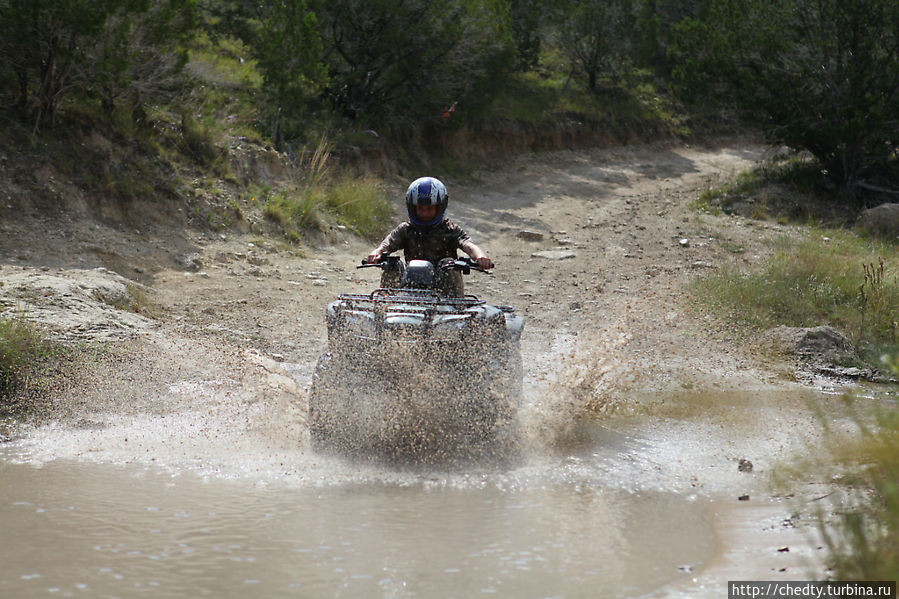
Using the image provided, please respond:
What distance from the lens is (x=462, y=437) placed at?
20.5 feet

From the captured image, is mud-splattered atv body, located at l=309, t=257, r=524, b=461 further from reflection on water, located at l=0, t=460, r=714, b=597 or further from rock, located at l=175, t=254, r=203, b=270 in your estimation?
rock, located at l=175, t=254, r=203, b=270

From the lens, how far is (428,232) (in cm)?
739

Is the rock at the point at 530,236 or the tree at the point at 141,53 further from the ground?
the tree at the point at 141,53

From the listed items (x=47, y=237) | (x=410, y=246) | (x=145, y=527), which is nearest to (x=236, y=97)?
(x=47, y=237)

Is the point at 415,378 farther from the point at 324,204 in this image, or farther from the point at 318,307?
the point at 324,204

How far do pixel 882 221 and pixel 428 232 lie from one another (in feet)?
44.2

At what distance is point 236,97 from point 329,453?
1293 cm

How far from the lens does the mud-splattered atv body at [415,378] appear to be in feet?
19.6

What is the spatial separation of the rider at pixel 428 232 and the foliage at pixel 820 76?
51.4 feet

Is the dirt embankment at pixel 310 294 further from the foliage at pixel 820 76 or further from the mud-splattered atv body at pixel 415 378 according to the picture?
the foliage at pixel 820 76

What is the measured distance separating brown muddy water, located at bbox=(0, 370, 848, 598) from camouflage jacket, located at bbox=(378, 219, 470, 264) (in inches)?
70.9

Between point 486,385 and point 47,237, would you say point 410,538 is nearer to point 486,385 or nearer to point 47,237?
point 486,385

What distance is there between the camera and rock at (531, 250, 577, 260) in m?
15.1

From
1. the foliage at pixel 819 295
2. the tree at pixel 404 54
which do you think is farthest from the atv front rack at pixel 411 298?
the tree at pixel 404 54
